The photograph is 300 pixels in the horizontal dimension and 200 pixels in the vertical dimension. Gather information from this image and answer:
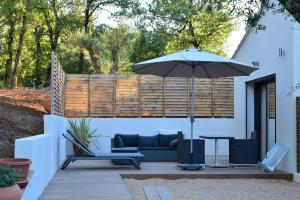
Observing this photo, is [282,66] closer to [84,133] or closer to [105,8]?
[84,133]

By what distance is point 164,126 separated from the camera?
47.3 ft

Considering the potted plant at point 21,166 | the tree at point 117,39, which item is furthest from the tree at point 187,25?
the potted plant at point 21,166

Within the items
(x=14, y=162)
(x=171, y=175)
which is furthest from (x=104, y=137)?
(x=14, y=162)

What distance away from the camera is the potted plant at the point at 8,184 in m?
4.12

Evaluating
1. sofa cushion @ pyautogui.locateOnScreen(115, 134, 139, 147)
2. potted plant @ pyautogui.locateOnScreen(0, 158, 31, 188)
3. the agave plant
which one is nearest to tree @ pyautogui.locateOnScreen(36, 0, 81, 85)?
the agave plant

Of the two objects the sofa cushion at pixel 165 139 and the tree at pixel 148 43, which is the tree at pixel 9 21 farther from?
the sofa cushion at pixel 165 139

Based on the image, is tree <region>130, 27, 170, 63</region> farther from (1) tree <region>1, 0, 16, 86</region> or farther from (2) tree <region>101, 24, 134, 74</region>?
(1) tree <region>1, 0, 16, 86</region>

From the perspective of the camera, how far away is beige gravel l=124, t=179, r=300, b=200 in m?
7.71

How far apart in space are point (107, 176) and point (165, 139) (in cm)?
395

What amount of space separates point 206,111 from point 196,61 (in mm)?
5079

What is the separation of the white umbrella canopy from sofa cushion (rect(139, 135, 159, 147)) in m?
2.35

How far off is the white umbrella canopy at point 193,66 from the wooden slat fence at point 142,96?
3.32m

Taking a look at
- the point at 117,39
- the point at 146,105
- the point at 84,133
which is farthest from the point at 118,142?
the point at 117,39

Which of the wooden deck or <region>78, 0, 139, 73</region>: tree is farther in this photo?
<region>78, 0, 139, 73</region>: tree
